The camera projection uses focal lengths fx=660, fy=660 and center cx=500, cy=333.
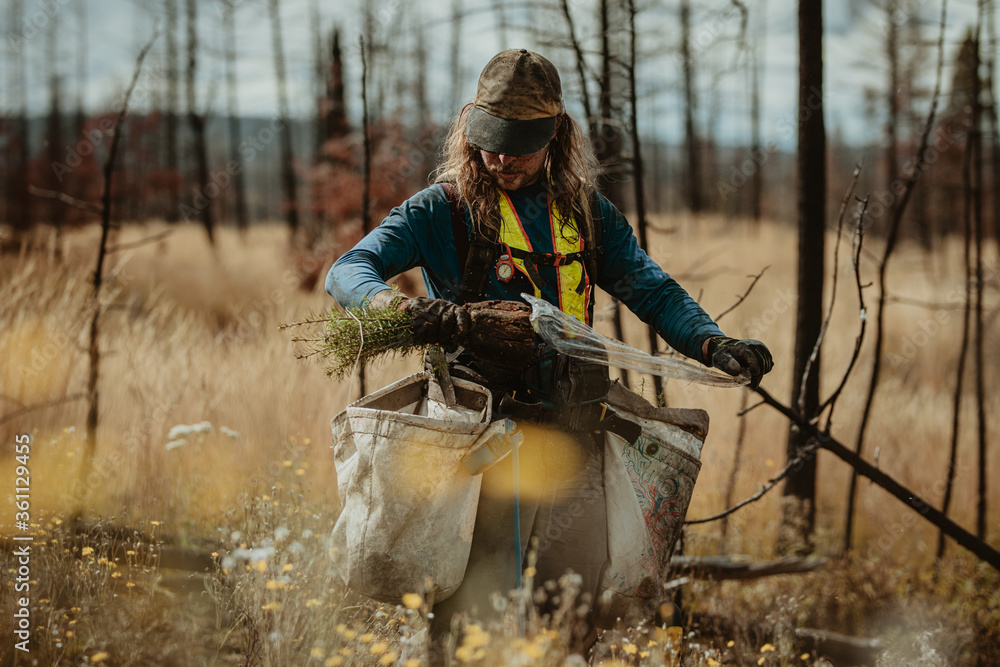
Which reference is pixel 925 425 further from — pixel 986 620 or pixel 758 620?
pixel 758 620

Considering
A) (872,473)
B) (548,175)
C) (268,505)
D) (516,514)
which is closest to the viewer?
(516,514)

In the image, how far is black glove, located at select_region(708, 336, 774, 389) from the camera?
1875mm

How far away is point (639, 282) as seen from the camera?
2.14 metres

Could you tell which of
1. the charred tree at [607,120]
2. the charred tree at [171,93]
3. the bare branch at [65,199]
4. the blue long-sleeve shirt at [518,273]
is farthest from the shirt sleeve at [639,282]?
the charred tree at [171,93]

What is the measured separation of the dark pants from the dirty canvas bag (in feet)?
0.13

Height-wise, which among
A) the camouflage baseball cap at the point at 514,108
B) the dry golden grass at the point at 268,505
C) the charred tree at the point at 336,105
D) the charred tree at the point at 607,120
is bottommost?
the dry golden grass at the point at 268,505

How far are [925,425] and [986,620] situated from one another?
2217mm

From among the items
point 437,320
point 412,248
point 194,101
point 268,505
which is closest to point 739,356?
point 437,320

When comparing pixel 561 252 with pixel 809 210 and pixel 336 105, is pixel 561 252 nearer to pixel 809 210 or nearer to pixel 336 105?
pixel 809 210

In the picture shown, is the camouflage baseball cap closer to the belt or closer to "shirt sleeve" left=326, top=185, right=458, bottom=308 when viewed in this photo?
"shirt sleeve" left=326, top=185, right=458, bottom=308

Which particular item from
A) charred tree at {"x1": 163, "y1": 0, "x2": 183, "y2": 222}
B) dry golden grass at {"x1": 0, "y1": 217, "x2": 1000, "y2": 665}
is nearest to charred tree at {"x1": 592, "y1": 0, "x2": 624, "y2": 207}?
dry golden grass at {"x1": 0, "y1": 217, "x2": 1000, "y2": 665}

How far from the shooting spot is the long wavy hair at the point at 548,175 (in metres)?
1.95

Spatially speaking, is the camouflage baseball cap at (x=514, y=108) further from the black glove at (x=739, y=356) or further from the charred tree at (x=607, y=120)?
the charred tree at (x=607, y=120)

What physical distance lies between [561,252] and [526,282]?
15 centimetres
